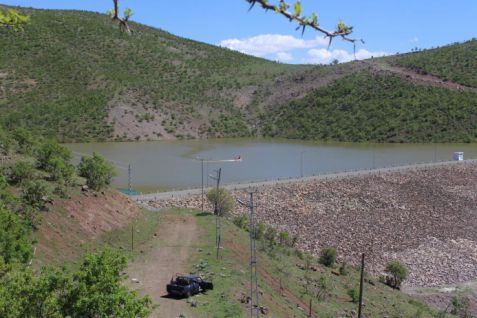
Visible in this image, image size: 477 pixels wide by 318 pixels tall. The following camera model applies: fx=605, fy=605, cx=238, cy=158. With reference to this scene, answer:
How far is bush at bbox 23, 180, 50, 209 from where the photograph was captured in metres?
21.5

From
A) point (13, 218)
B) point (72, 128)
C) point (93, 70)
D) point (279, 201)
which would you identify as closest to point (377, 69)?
point (93, 70)

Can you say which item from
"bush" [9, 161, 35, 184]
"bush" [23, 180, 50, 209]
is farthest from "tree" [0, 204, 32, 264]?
"bush" [9, 161, 35, 184]

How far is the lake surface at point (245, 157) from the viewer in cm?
4566

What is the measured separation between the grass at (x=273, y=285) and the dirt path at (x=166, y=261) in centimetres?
47

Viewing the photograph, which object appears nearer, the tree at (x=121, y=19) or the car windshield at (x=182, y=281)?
the tree at (x=121, y=19)

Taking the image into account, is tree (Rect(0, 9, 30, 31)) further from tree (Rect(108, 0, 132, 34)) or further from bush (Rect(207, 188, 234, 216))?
bush (Rect(207, 188, 234, 216))

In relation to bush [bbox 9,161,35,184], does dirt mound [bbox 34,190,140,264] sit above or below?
below

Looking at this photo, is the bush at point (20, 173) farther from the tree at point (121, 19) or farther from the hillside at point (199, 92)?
the hillside at point (199, 92)

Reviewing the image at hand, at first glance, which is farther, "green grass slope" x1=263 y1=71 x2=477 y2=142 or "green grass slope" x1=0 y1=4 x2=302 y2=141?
"green grass slope" x1=263 y1=71 x2=477 y2=142

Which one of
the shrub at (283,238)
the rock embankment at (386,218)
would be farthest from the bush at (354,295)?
the rock embankment at (386,218)

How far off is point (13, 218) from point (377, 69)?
8736 cm

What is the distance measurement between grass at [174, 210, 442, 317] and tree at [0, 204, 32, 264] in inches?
190

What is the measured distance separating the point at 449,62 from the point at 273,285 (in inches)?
3414

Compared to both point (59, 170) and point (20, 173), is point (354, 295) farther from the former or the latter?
point (20, 173)
